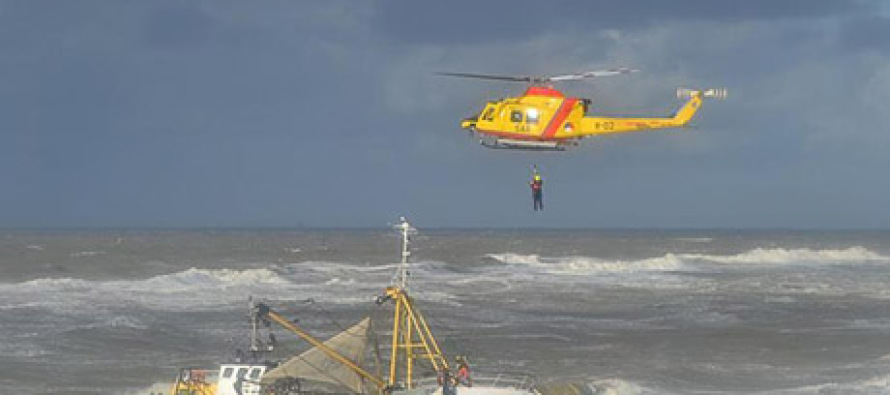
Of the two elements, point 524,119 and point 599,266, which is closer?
point 524,119

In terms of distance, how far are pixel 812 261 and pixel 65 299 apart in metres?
97.4

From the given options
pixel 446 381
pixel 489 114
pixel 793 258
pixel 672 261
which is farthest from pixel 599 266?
pixel 446 381

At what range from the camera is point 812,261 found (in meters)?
144

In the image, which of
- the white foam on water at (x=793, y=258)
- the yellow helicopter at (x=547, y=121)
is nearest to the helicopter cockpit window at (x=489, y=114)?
the yellow helicopter at (x=547, y=121)

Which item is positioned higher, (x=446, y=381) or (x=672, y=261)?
(x=446, y=381)

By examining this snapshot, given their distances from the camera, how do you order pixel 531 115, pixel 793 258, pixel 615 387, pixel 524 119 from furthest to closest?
pixel 793 258
pixel 524 119
pixel 531 115
pixel 615 387

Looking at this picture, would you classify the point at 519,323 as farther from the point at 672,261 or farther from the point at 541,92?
the point at 672,261

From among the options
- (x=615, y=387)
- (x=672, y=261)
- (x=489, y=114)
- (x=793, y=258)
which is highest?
(x=489, y=114)

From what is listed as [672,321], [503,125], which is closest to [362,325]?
[503,125]

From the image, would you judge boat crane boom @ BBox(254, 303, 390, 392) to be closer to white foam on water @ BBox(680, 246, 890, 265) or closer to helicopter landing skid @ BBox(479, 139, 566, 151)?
helicopter landing skid @ BBox(479, 139, 566, 151)

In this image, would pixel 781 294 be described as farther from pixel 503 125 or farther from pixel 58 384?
pixel 58 384

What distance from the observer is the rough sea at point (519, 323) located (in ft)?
129

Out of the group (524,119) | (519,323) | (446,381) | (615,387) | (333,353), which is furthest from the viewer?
(519,323)

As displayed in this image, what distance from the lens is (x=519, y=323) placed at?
185 feet
